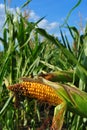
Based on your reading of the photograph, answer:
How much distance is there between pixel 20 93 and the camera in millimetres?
2070

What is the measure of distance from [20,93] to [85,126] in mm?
697

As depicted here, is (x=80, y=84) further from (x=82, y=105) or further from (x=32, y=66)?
(x=32, y=66)

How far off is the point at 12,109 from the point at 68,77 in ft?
3.14

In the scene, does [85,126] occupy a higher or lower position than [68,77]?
lower

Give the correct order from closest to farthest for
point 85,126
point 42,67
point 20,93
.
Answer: point 20,93
point 85,126
point 42,67

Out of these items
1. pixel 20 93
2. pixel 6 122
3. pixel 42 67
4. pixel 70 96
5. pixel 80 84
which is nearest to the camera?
pixel 70 96

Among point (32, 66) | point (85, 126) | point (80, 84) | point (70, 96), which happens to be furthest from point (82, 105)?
point (32, 66)

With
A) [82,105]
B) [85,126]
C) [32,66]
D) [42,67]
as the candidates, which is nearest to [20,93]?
[82,105]

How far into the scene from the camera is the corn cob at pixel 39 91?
1949 millimetres

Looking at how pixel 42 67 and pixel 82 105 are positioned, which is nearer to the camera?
pixel 82 105

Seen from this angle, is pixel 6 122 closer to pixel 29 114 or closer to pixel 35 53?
pixel 29 114

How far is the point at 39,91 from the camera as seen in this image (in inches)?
76.8

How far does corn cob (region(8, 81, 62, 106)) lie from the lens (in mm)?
1949

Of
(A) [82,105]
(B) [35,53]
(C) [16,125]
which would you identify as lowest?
(C) [16,125]
